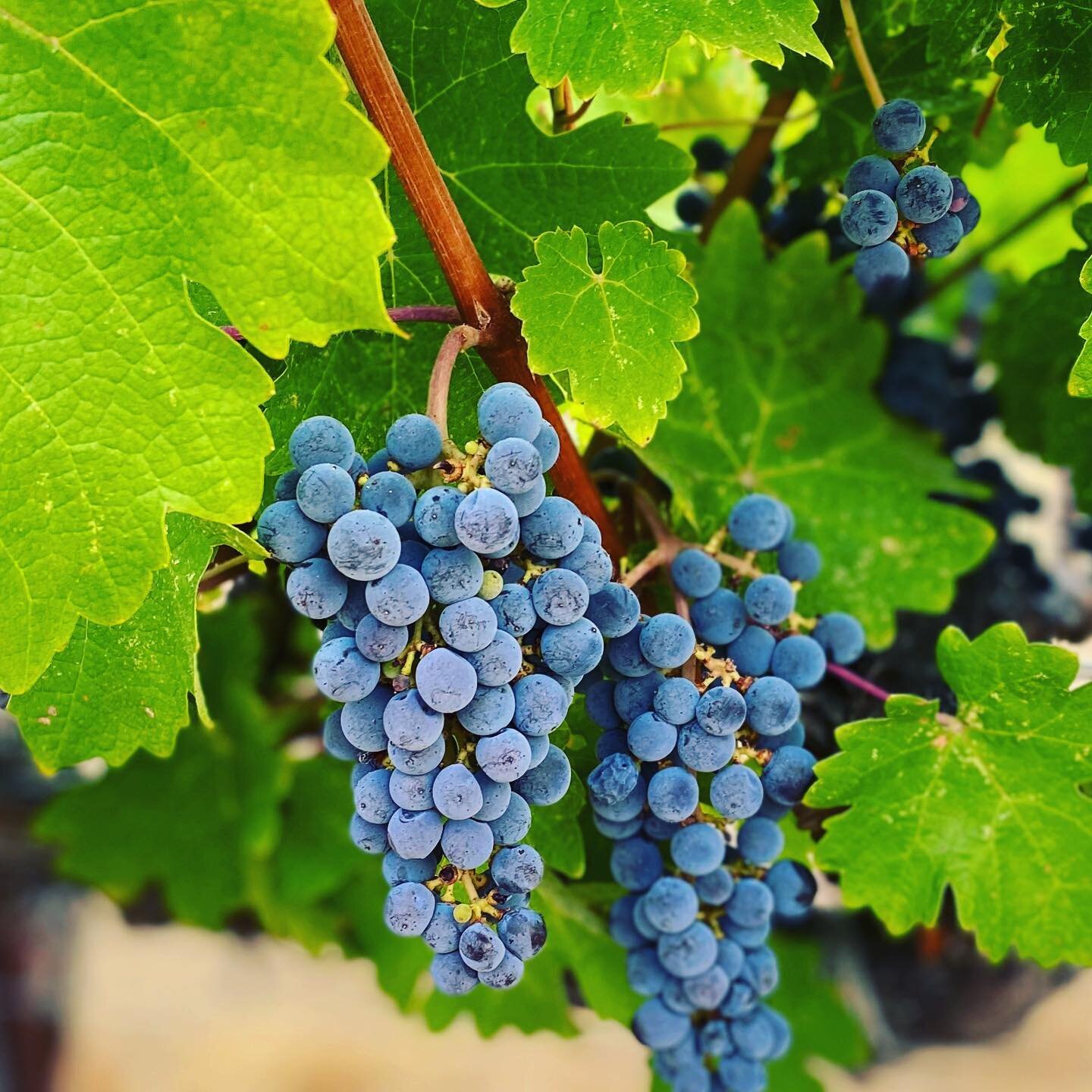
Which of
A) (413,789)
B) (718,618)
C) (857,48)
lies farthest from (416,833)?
(857,48)

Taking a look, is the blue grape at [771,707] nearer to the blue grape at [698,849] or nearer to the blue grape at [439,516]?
the blue grape at [698,849]

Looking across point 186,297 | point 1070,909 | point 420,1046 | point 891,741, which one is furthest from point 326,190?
point 420,1046

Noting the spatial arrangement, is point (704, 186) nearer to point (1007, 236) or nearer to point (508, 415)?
point (1007, 236)

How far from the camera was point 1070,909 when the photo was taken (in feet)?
2.04

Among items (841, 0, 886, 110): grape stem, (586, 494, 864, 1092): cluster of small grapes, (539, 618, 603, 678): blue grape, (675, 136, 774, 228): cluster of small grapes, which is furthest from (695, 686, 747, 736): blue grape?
(675, 136, 774, 228): cluster of small grapes

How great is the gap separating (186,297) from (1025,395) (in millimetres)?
772

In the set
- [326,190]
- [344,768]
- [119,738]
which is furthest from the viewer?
[344,768]

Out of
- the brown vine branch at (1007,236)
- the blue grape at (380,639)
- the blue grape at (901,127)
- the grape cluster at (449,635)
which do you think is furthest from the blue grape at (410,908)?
the brown vine branch at (1007,236)

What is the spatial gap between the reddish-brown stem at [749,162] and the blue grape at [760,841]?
46 centimetres

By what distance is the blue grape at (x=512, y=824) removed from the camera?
474 mm

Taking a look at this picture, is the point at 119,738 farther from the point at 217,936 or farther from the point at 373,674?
the point at 217,936

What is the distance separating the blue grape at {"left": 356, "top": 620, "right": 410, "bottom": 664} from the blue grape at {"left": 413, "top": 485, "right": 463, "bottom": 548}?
0.04m

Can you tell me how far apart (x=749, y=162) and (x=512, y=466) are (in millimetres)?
516

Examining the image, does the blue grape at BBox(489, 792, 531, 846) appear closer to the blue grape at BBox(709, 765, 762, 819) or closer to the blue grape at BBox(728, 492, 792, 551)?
the blue grape at BBox(709, 765, 762, 819)
